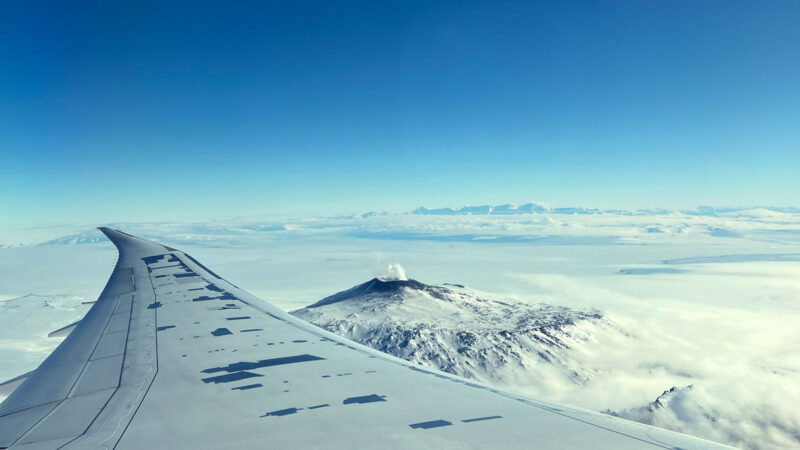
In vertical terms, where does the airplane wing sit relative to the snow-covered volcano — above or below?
above

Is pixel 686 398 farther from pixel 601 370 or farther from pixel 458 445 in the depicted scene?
pixel 458 445

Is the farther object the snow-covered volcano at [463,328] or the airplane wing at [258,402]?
the snow-covered volcano at [463,328]

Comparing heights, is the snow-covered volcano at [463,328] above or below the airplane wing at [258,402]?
below

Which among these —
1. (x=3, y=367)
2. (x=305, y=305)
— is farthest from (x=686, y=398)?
(x=3, y=367)

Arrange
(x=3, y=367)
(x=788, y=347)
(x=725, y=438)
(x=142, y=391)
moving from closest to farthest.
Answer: (x=142, y=391) < (x=3, y=367) < (x=725, y=438) < (x=788, y=347)

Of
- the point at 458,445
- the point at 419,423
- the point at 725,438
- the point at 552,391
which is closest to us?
the point at 458,445
